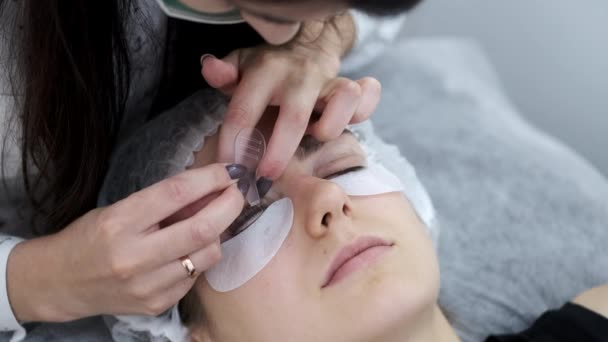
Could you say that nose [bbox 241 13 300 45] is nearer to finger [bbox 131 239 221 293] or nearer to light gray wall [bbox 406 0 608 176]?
finger [bbox 131 239 221 293]

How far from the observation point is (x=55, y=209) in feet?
3.18

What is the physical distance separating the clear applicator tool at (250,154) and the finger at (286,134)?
0.02m

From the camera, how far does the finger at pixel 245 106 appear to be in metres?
0.86

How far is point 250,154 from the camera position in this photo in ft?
2.87

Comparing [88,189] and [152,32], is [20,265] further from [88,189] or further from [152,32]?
[152,32]

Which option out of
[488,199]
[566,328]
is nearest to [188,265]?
[566,328]

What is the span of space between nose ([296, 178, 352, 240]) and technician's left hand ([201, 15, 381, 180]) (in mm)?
51

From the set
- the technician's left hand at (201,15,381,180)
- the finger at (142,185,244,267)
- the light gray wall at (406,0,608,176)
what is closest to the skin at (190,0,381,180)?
the technician's left hand at (201,15,381,180)

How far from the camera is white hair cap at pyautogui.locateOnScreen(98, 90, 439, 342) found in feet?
3.16

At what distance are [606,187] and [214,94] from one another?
87 centimetres

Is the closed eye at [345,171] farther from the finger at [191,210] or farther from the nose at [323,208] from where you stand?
the finger at [191,210]

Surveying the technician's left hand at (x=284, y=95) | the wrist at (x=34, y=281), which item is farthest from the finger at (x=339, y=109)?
the wrist at (x=34, y=281)

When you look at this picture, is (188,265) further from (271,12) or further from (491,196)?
(491,196)

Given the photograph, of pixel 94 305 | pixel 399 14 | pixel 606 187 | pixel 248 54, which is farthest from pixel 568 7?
pixel 94 305
